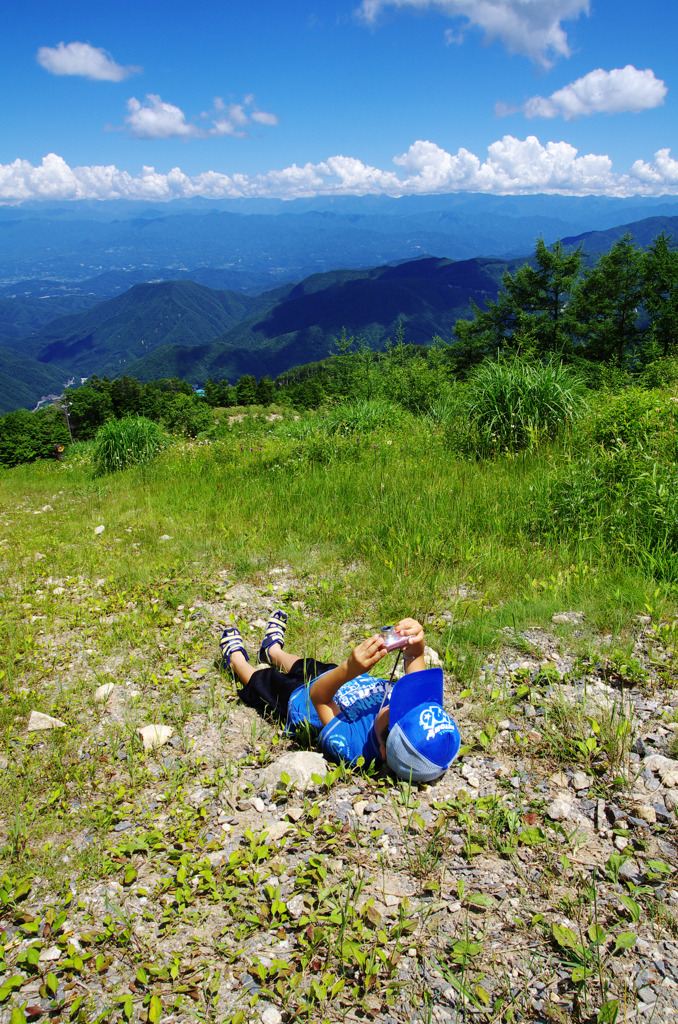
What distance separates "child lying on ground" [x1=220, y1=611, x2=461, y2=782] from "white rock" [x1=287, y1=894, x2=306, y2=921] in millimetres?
800

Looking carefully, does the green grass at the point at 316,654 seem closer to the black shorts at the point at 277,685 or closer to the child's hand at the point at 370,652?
the black shorts at the point at 277,685

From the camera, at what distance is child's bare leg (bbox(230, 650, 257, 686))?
3934 mm

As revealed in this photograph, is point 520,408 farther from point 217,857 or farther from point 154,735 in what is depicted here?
point 217,857

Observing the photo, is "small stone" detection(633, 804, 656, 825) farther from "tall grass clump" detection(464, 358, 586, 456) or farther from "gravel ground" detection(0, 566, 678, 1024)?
"tall grass clump" detection(464, 358, 586, 456)

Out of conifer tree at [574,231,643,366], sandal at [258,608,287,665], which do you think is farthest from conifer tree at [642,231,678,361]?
sandal at [258,608,287,665]

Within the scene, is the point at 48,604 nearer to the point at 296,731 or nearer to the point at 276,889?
the point at 296,731

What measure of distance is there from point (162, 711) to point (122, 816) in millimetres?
834

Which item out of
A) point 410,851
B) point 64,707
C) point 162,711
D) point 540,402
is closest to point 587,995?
point 410,851

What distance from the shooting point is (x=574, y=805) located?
262 cm

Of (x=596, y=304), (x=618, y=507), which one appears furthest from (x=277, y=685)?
(x=596, y=304)

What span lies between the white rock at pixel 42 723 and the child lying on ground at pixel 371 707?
122cm

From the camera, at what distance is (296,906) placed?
90.7 inches

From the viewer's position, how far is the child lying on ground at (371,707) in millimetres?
2834

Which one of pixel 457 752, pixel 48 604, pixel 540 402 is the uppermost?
pixel 540 402
